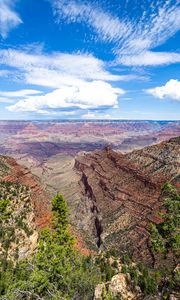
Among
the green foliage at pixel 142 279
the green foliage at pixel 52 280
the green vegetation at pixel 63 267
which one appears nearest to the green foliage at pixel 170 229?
the green vegetation at pixel 63 267

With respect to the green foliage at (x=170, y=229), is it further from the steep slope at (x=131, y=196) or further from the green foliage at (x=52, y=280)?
the steep slope at (x=131, y=196)

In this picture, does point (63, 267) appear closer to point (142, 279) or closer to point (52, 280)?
point (52, 280)

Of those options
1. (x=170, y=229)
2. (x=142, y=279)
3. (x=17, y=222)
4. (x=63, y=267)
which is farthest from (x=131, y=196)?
(x=63, y=267)

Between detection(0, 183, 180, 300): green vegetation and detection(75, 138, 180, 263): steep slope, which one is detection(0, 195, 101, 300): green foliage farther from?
detection(75, 138, 180, 263): steep slope

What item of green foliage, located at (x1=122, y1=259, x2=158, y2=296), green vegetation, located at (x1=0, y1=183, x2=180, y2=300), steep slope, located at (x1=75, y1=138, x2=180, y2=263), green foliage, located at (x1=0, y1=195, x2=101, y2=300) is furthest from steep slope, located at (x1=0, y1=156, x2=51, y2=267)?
steep slope, located at (x1=75, y1=138, x2=180, y2=263)

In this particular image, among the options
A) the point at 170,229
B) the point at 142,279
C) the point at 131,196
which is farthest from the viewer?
the point at 131,196

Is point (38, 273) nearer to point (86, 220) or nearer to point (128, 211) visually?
point (128, 211)

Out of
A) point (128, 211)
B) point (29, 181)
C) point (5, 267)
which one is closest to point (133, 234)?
point (128, 211)

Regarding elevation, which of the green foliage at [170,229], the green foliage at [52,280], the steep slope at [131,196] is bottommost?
the steep slope at [131,196]

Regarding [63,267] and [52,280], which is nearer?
[52,280]
